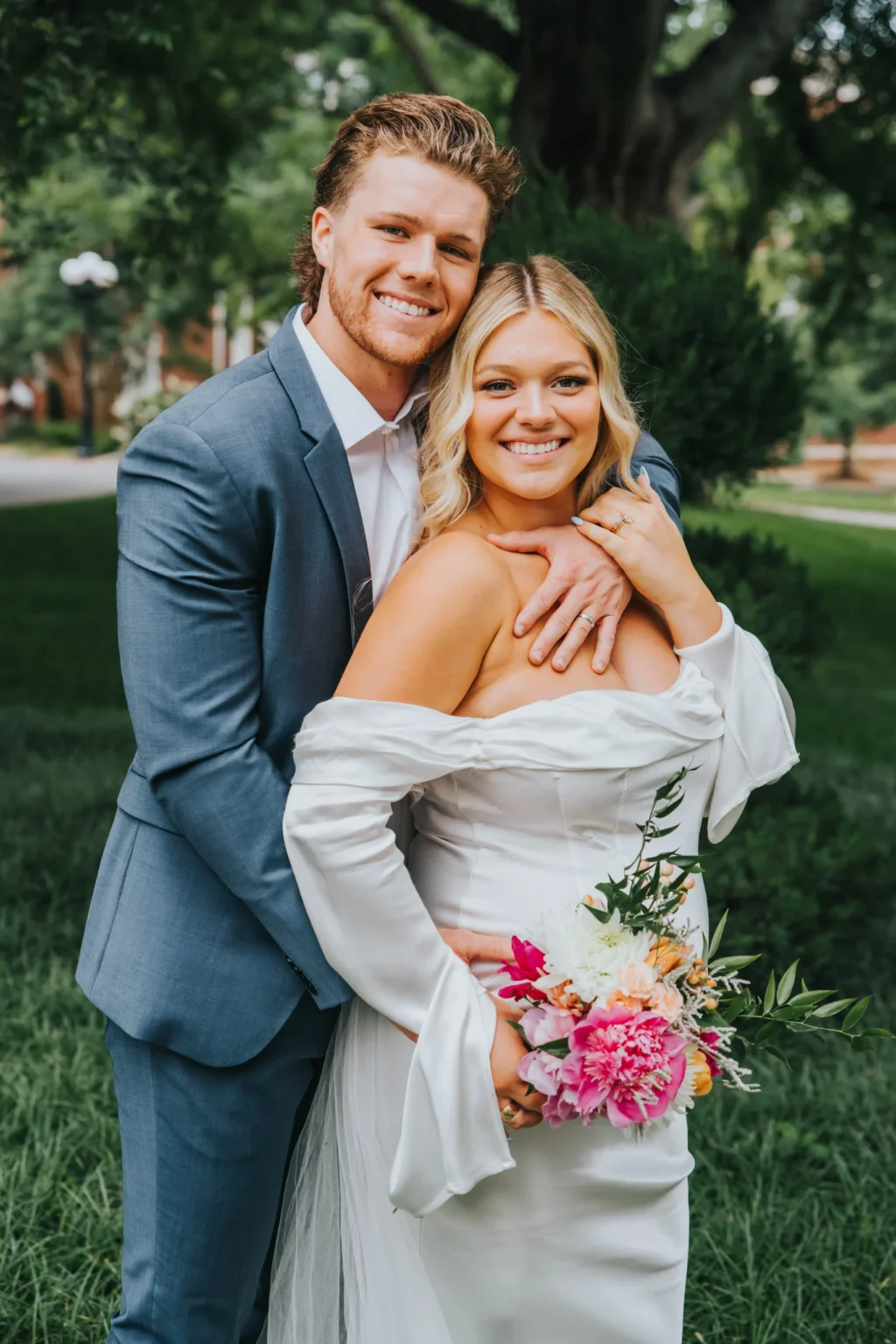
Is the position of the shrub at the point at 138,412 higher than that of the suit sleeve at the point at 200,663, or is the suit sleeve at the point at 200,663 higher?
the suit sleeve at the point at 200,663

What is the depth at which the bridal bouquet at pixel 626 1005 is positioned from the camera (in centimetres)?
201

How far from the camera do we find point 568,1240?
2.32 meters

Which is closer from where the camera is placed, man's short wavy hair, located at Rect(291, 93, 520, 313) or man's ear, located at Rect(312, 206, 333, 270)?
man's short wavy hair, located at Rect(291, 93, 520, 313)

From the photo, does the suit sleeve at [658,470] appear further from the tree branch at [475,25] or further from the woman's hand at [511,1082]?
the tree branch at [475,25]

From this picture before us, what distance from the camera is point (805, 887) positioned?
15.6 ft

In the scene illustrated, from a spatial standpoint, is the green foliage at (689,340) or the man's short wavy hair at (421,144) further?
the green foliage at (689,340)

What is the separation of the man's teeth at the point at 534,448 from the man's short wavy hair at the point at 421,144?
1.64ft

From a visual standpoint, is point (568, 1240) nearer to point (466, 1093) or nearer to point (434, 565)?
point (466, 1093)

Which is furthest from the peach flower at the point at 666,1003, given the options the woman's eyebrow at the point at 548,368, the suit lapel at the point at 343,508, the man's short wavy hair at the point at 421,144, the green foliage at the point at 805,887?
the green foliage at the point at 805,887

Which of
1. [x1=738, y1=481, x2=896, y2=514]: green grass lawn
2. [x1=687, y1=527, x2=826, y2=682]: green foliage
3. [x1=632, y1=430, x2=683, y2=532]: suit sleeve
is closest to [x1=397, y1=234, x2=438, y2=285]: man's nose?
[x1=632, y1=430, x2=683, y2=532]: suit sleeve

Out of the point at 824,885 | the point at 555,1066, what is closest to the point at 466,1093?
the point at 555,1066

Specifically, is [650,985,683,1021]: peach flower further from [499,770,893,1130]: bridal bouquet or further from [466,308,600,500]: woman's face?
[466,308,600,500]: woman's face

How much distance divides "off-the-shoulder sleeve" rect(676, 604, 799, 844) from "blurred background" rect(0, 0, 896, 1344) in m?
1.61

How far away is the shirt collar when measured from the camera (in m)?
2.48
